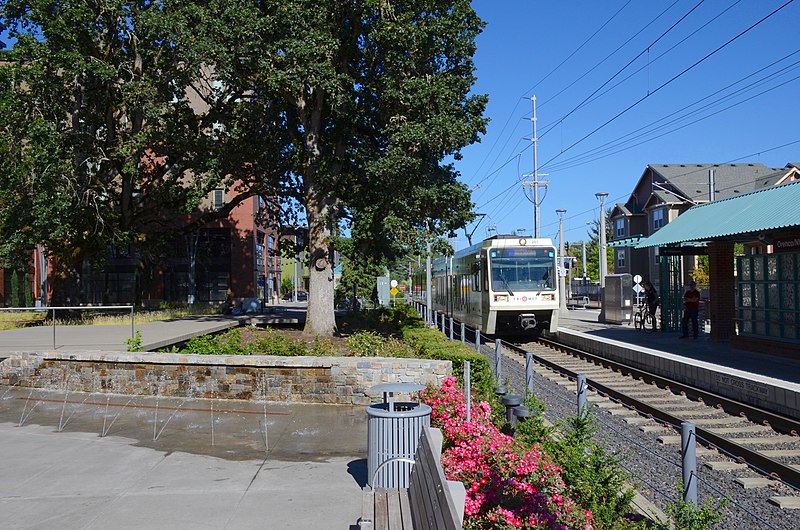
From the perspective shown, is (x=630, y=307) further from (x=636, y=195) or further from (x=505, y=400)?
(x=636, y=195)

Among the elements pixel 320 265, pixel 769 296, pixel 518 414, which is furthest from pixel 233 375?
pixel 769 296

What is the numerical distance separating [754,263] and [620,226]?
51.3 m

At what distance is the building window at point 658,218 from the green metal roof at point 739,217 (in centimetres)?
3720

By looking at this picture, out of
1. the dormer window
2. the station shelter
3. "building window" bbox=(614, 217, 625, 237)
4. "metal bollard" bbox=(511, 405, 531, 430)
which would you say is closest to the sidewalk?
the station shelter

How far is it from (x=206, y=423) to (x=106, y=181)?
73.2 feet

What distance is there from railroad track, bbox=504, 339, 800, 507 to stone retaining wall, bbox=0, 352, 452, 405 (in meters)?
3.47

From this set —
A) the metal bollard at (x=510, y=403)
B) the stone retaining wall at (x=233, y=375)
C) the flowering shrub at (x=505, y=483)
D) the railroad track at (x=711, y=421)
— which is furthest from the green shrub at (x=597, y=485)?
the stone retaining wall at (x=233, y=375)

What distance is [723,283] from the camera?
20.8 m

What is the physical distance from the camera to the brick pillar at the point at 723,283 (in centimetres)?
2067

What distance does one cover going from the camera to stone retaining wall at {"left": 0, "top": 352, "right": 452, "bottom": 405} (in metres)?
12.4

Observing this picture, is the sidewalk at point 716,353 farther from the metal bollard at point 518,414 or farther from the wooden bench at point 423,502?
the wooden bench at point 423,502

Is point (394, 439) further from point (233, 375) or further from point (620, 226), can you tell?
point (620, 226)

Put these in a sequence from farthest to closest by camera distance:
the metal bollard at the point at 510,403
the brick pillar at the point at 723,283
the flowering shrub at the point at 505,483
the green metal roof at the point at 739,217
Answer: the brick pillar at the point at 723,283 < the green metal roof at the point at 739,217 < the metal bollard at the point at 510,403 < the flowering shrub at the point at 505,483

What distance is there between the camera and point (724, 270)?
20.8 metres
